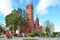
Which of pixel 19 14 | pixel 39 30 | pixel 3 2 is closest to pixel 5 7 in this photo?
pixel 3 2

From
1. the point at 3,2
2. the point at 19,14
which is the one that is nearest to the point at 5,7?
the point at 3,2

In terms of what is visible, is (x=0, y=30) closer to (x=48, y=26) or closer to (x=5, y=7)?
(x=5, y=7)

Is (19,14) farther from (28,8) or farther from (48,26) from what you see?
(48,26)

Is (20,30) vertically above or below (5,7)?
below

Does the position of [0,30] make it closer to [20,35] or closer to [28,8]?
[20,35]

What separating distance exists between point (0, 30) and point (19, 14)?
3.75 ft

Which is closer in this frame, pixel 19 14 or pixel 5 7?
pixel 5 7

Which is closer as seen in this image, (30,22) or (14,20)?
(14,20)

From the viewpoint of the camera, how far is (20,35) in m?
10.2

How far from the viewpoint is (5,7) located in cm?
1000

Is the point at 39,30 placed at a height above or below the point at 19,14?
below

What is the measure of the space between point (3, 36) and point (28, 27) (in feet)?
3.68

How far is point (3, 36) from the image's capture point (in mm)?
10117

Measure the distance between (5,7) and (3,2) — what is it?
228mm
